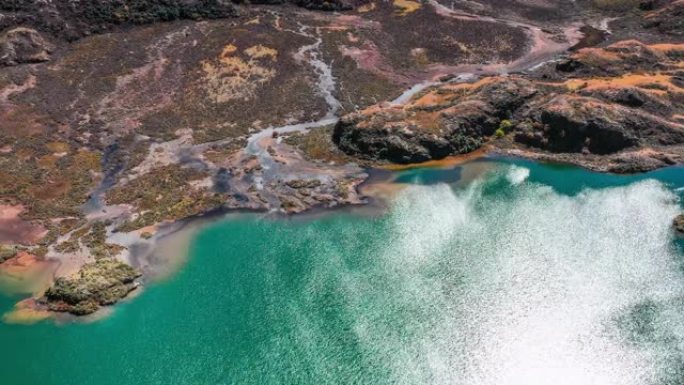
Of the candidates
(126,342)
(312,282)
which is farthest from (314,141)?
(126,342)

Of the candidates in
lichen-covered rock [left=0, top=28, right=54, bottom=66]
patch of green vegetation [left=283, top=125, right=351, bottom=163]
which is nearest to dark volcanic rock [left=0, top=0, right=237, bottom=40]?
lichen-covered rock [left=0, top=28, right=54, bottom=66]

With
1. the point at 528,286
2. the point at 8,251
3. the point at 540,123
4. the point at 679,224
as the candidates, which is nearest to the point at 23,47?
the point at 8,251

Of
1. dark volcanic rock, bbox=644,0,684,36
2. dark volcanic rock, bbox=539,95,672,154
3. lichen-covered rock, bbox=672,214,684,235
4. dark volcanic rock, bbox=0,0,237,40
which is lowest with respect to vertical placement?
lichen-covered rock, bbox=672,214,684,235

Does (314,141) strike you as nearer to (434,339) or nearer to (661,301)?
(434,339)

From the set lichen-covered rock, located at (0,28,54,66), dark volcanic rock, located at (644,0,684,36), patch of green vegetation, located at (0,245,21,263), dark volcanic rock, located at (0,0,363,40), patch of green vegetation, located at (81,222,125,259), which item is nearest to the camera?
patch of green vegetation, located at (0,245,21,263)

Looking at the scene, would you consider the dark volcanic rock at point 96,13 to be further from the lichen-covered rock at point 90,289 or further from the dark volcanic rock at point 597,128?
the dark volcanic rock at point 597,128

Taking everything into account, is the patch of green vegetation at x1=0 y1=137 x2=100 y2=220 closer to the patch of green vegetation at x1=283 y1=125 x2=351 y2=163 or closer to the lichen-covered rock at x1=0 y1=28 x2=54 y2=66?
the lichen-covered rock at x1=0 y1=28 x2=54 y2=66
